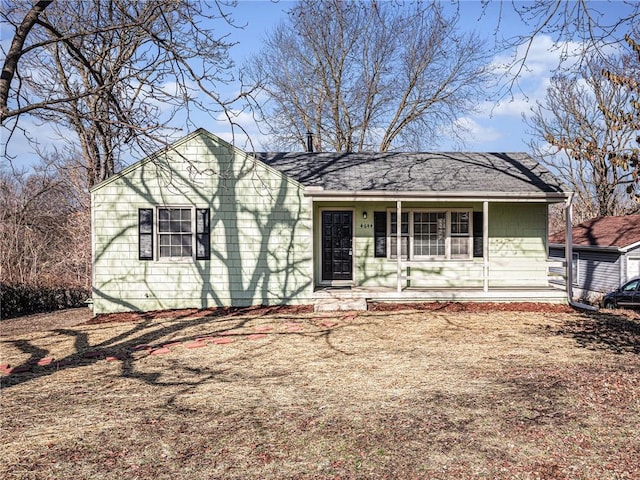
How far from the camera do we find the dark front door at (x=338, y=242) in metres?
13.3

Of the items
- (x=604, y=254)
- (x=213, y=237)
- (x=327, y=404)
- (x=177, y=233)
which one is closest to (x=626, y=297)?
(x=604, y=254)

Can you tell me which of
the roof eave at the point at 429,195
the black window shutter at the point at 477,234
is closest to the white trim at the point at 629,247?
the roof eave at the point at 429,195

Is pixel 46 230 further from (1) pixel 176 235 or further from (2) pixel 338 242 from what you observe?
(2) pixel 338 242

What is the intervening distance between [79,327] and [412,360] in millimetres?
7803

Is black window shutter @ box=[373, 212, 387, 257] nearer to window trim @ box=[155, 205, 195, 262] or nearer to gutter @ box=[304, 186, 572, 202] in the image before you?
gutter @ box=[304, 186, 572, 202]

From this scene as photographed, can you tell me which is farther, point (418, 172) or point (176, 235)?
point (418, 172)

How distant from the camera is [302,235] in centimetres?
1255

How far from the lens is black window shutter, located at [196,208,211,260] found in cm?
1233

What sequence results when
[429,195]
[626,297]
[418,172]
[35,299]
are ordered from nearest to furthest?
[429,195]
[418,172]
[35,299]
[626,297]

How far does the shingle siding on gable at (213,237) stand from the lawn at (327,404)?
2.33 m

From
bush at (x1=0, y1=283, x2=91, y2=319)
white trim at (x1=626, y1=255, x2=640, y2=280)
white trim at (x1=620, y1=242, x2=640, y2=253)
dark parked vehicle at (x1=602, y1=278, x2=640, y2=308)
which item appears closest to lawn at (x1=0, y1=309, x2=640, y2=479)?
bush at (x1=0, y1=283, x2=91, y2=319)

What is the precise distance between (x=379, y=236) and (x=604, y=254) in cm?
1423

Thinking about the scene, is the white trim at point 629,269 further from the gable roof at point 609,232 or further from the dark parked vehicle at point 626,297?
the dark parked vehicle at point 626,297

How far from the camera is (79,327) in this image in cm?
1121
